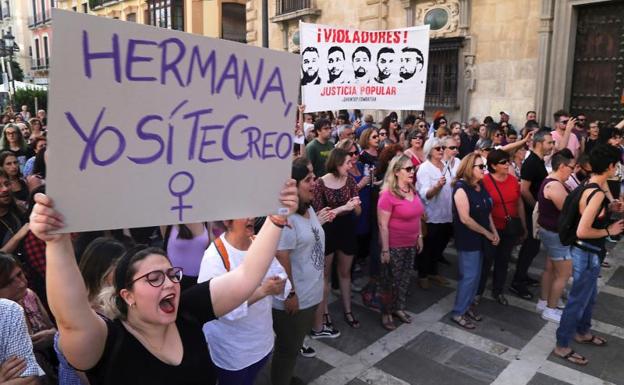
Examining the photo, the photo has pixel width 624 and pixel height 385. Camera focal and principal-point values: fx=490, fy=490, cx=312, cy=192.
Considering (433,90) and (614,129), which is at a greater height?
(433,90)

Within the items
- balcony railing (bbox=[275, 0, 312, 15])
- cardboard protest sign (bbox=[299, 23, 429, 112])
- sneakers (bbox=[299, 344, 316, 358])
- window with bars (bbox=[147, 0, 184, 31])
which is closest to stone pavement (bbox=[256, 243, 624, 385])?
sneakers (bbox=[299, 344, 316, 358])

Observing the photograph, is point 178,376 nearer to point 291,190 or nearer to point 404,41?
point 291,190

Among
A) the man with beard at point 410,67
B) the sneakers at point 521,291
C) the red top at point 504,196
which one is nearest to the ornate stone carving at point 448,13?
the man with beard at point 410,67

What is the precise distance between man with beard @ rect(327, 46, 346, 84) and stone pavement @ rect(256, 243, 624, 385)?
2.86 metres

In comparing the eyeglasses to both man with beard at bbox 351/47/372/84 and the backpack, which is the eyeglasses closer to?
the backpack

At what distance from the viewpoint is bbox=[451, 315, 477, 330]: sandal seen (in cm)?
448

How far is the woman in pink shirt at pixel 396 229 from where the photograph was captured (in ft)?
14.1

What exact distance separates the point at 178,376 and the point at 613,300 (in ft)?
16.2

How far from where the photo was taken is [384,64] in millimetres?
6496

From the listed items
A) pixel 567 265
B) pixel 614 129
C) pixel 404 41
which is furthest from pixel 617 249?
pixel 404 41

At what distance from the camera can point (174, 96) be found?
5.46 ft

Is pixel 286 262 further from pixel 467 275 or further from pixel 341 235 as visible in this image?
pixel 467 275

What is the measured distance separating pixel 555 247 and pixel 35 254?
13.9 ft

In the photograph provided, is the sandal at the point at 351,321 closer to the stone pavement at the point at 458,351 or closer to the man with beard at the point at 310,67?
the stone pavement at the point at 458,351
